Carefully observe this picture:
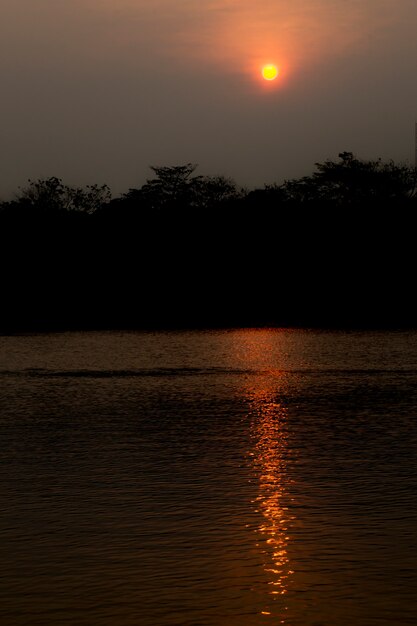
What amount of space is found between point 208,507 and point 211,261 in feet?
237

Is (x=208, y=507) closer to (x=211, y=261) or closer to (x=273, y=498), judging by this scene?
(x=273, y=498)

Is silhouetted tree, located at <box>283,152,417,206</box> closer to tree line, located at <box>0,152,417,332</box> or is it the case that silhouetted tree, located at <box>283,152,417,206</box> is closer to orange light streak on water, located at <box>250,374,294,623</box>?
tree line, located at <box>0,152,417,332</box>

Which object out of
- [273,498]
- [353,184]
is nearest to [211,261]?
[353,184]

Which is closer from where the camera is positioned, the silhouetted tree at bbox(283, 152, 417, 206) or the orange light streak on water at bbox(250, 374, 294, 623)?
the orange light streak on water at bbox(250, 374, 294, 623)

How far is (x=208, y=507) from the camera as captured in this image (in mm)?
10352

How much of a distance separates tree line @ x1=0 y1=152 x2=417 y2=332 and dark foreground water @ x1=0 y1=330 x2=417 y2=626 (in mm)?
55137

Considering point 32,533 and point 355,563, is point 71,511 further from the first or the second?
point 355,563

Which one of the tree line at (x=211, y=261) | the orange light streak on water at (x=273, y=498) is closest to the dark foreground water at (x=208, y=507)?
the orange light streak on water at (x=273, y=498)

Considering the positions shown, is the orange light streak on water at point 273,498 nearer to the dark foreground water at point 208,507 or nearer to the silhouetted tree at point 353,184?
the dark foreground water at point 208,507

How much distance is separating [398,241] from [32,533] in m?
73.0

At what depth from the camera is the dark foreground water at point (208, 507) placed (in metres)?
7.57

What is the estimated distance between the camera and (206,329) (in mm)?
56844

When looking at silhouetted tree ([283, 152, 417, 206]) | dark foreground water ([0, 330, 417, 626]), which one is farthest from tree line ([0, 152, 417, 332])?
dark foreground water ([0, 330, 417, 626])

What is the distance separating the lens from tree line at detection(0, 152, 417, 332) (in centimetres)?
7819
